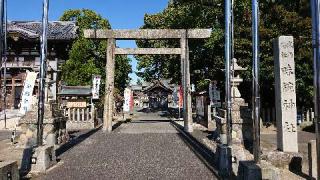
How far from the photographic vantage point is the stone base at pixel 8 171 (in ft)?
21.6

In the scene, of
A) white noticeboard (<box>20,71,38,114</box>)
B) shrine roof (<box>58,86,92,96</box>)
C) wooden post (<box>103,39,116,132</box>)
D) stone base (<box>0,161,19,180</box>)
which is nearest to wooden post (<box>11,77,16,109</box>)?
shrine roof (<box>58,86,92,96</box>)

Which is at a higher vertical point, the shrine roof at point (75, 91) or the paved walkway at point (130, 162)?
the shrine roof at point (75, 91)

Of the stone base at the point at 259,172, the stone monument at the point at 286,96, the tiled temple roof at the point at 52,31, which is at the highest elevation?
the tiled temple roof at the point at 52,31

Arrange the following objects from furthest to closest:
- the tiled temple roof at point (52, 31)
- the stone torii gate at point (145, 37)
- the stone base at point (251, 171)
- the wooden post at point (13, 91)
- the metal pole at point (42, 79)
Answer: the wooden post at point (13, 91) < the tiled temple roof at point (52, 31) < the stone torii gate at point (145, 37) < the metal pole at point (42, 79) < the stone base at point (251, 171)

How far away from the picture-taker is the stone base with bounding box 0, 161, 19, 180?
6.57m

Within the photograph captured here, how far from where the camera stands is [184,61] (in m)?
22.1

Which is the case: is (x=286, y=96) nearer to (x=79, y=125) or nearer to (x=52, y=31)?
(x=79, y=125)

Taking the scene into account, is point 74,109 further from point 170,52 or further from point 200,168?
point 200,168

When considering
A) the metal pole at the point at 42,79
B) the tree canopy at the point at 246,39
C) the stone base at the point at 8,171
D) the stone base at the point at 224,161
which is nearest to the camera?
the stone base at the point at 8,171

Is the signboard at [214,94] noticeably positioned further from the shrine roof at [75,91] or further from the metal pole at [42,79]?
the metal pole at [42,79]

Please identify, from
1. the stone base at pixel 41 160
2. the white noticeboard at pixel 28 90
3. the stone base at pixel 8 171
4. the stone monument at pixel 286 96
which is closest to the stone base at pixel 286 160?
the stone monument at pixel 286 96

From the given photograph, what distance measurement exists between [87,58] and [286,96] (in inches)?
1209

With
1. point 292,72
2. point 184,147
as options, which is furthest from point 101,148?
point 292,72

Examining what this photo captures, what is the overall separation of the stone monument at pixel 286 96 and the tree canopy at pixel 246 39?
36.8 feet
